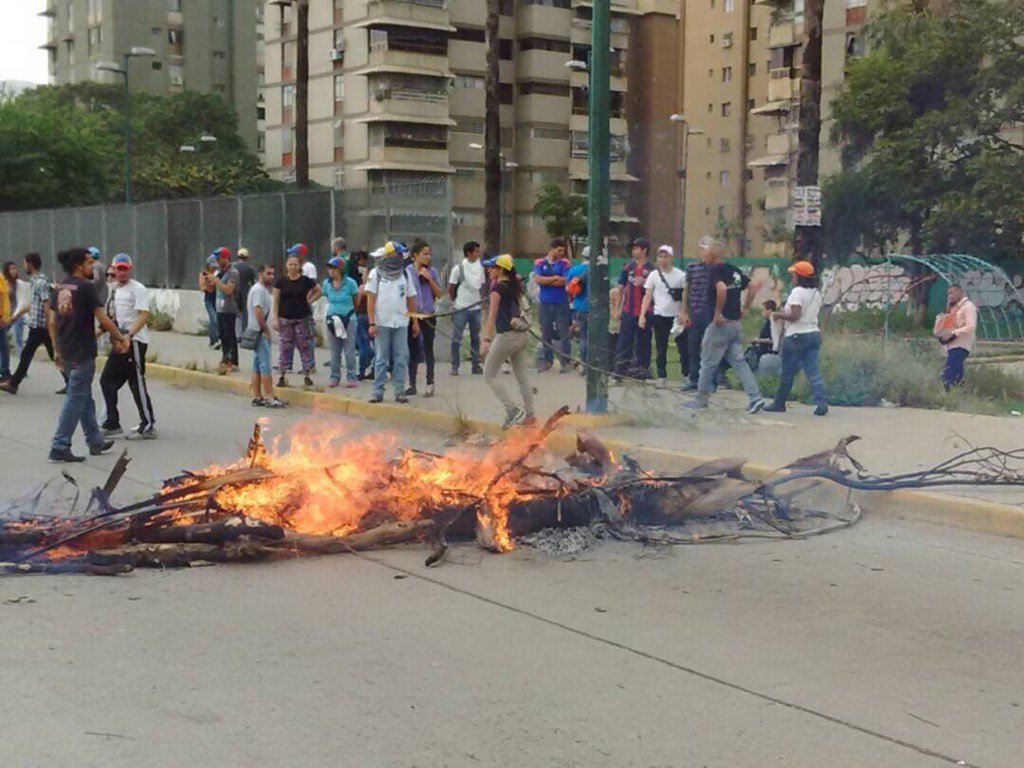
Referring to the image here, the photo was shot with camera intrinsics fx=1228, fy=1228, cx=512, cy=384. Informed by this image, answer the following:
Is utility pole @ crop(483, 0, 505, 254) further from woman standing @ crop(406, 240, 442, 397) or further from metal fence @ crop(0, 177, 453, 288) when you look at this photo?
woman standing @ crop(406, 240, 442, 397)

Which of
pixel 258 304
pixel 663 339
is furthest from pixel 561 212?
pixel 258 304

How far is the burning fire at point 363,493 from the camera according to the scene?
726 centimetres

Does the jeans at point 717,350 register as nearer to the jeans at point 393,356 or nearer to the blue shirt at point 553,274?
the jeans at point 393,356

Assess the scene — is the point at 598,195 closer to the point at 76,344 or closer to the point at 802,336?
the point at 802,336

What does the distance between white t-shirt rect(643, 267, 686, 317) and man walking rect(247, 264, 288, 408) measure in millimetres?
4691

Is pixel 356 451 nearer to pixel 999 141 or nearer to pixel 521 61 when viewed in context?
pixel 999 141

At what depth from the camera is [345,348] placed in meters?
15.9

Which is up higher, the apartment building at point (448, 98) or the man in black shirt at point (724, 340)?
the apartment building at point (448, 98)

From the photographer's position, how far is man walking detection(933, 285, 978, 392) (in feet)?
46.3

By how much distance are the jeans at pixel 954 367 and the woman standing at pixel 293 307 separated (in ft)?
24.7

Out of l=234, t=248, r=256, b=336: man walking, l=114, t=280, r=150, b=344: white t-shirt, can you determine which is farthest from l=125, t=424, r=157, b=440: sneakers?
l=234, t=248, r=256, b=336: man walking

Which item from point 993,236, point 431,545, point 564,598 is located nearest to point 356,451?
point 431,545

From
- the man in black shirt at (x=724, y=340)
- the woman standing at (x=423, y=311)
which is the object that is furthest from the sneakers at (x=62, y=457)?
the man in black shirt at (x=724, y=340)

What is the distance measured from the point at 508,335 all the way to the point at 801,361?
10.2 ft
